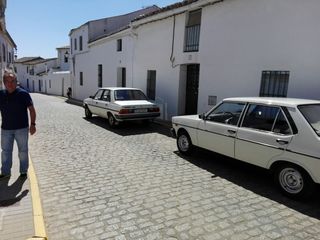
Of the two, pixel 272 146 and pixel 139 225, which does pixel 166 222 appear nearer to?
pixel 139 225

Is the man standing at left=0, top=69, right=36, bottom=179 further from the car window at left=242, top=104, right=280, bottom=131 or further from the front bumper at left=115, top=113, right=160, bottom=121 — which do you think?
the front bumper at left=115, top=113, right=160, bottom=121

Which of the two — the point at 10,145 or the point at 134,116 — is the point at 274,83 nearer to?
the point at 134,116

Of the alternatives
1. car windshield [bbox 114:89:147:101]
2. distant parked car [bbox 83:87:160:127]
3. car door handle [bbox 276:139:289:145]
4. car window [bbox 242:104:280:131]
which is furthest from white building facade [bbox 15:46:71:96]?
car door handle [bbox 276:139:289:145]

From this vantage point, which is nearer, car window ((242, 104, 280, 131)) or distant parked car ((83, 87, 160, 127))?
car window ((242, 104, 280, 131))

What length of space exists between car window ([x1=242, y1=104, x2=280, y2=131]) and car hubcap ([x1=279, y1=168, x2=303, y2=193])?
2.52 feet

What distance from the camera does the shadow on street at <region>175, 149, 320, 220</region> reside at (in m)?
4.22

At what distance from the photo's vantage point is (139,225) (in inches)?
140

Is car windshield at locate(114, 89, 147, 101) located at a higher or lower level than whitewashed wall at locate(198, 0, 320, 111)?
lower

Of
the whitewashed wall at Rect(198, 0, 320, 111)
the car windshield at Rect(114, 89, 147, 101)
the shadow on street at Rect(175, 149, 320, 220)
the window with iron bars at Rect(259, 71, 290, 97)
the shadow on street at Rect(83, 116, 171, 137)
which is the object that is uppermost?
the whitewashed wall at Rect(198, 0, 320, 111)

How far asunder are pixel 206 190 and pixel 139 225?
1.59m

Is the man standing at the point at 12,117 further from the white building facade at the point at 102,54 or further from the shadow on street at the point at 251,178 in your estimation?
the white building facade at the point at 102,54

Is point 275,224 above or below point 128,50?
below

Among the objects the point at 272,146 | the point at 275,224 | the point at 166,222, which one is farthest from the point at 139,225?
the point at 272,146

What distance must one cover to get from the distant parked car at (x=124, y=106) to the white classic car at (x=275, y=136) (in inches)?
166
